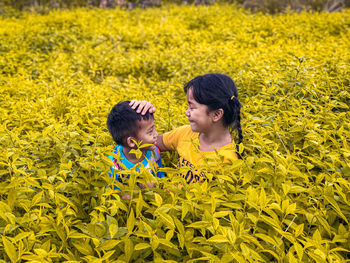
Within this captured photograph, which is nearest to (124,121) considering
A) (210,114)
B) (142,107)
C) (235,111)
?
(142,107)

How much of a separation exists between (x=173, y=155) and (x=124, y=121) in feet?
2.06

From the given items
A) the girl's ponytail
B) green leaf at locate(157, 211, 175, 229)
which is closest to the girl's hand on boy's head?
the girl's ponytail

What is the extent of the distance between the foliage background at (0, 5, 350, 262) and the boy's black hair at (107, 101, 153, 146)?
0.17 m

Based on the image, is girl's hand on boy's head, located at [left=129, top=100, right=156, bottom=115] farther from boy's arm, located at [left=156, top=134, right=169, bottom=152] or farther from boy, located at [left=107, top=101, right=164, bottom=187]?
boy's arm, located at [left=156, top=134, right=169, bottom=152]

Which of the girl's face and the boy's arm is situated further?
the boy's arm

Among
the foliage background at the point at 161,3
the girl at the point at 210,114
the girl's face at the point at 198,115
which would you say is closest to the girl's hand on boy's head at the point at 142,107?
the girl at the point at 210,114

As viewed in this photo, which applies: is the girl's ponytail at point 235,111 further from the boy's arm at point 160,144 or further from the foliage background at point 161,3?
the foliage background at point 161,3

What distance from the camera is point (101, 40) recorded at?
280 inches

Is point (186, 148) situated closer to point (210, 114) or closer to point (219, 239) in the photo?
point (210, 114)

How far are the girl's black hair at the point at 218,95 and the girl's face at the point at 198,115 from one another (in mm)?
35

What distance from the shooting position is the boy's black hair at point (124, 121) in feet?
7.23

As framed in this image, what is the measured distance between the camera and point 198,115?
2.15 metres

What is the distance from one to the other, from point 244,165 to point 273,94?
165cm

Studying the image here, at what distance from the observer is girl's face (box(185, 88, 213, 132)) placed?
2.14 m
